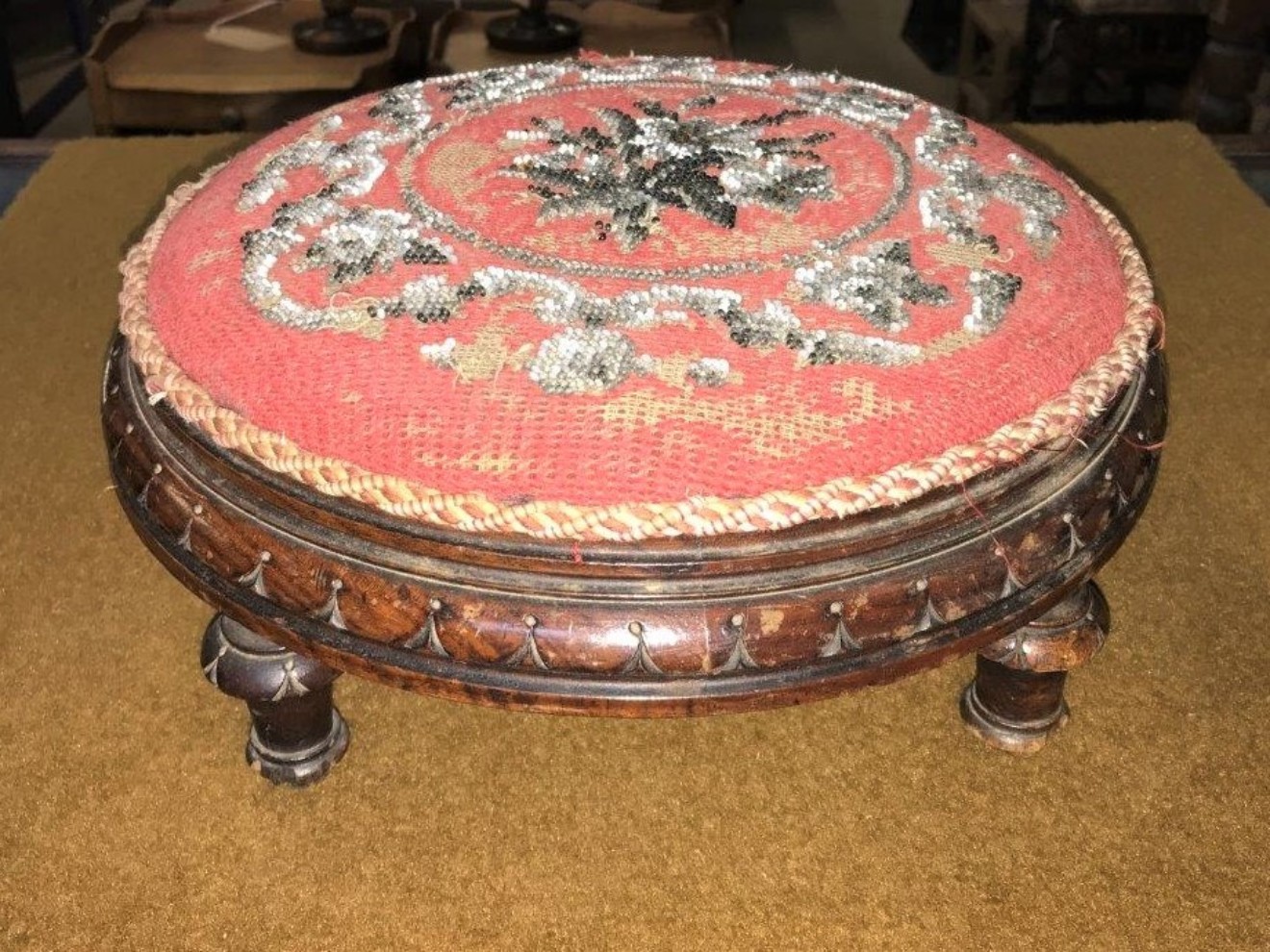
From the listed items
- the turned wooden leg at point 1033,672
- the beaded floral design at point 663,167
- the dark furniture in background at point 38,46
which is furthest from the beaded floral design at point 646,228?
the dark furniture in background at point 38,46

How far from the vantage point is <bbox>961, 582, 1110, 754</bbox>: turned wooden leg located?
113cm

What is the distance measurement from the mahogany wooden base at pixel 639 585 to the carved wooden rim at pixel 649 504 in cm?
2

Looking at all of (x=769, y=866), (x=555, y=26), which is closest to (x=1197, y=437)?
(x=769, y=866)

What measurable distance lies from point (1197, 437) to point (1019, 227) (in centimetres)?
68

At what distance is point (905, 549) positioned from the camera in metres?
0.94

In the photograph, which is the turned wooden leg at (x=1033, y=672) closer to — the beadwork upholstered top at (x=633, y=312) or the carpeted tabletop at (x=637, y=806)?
the carpeted tabletop at (x=637, y=806)

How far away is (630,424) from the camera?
90 centimetres

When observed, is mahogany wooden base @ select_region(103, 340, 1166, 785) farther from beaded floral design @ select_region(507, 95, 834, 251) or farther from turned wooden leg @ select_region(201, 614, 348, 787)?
beaded floral design @ select_region(507, 95, 834, 251)

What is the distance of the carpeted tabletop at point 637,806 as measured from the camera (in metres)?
1.12

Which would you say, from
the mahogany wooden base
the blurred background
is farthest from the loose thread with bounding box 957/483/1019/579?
the blurred background

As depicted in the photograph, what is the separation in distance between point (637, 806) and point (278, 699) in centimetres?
33

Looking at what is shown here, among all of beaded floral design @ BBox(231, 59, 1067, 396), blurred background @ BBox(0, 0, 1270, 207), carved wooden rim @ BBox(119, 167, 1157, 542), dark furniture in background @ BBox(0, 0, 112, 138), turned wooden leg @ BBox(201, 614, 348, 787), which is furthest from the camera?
dark furniture in background @ BBox(0, 0, 112, 138)

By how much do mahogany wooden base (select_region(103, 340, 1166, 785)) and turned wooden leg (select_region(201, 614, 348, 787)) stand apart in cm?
6

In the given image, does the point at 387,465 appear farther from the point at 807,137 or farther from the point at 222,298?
the point at 807,137
